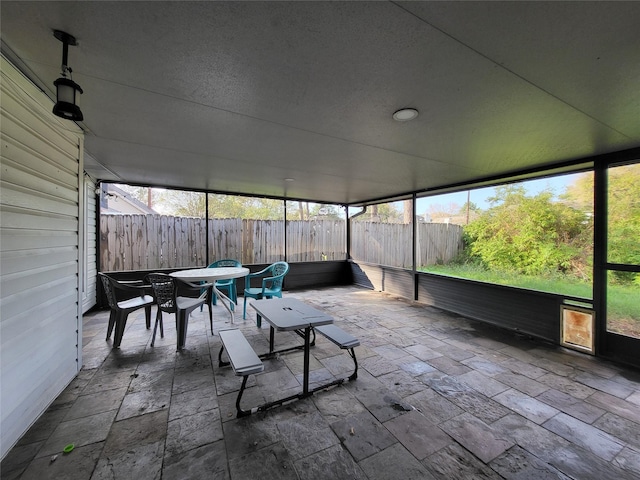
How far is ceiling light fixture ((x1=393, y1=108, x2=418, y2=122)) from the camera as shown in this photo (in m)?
1.91

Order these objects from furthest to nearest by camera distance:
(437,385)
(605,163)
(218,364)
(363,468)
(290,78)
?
(605,163) → (218,364) → (437,385) → (290,78) → (363,468)

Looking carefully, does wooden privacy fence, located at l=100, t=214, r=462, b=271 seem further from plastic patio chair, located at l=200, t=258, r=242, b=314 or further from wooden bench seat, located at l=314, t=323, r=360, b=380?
wooden bench seat, located at l=314, t=323, r=360, b=380

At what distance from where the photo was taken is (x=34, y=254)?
5.75 ft

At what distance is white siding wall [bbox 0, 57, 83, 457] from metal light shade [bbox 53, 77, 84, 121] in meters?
0.43

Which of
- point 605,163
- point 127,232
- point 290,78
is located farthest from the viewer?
point 127,232

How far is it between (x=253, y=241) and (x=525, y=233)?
6.02 meters

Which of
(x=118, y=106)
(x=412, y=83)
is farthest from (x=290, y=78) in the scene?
Answer: (x=118, y=106)

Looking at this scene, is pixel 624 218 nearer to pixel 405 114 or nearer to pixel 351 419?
pixel 405 114

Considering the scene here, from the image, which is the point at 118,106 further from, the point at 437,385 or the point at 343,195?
the point at 343,195

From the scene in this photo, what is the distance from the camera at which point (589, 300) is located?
116 inches

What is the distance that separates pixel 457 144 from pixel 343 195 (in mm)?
3357

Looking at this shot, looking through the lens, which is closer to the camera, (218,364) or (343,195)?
(218,364)

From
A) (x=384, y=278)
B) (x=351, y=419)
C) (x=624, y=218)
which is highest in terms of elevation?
(x=624, y=218)

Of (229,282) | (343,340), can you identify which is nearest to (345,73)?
(343,340)
